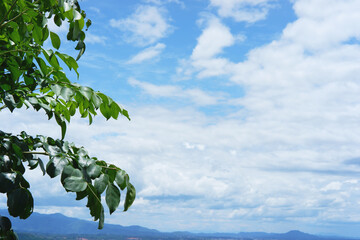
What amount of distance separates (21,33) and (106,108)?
1161mm

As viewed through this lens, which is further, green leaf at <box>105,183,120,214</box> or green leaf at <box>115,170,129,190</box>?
green leaf at <box>115,170,129,190</box>

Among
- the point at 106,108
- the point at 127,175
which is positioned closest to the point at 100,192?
the point at 127,175

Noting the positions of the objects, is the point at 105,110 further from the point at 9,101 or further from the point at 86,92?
the point at 9,101

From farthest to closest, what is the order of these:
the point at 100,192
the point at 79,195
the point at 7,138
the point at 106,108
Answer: the point at 106,108, the point at 7,138, the point at 79,195, the point at 100,192

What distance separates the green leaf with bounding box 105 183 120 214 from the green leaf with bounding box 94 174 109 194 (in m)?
0.05

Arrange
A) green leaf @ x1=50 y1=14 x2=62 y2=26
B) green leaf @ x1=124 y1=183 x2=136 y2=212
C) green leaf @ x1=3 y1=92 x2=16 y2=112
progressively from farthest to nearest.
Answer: green leaf @ x1=50 y1=14 x2=62 y2=26
green leaf @ x1=124 y1=183 x2=136 y2=212
green leaf @ x1=3 y1=92 x2=16 y2=112

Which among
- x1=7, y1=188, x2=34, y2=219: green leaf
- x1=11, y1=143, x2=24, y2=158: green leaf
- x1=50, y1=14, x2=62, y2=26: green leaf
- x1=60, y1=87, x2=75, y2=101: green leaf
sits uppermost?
x1=50, y1=14, x2=62, y2=26: green leaf

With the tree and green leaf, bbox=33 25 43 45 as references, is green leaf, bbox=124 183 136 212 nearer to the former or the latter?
the tree

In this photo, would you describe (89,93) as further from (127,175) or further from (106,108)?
(127,175)

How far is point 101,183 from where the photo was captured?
138 inches

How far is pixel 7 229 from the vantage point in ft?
11.7

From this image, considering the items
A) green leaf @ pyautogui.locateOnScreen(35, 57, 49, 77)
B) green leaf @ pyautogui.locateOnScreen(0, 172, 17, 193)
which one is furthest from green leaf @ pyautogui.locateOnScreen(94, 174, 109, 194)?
green leaf @ pyautogui.locateOnScreen(35, 57, 49, 77)

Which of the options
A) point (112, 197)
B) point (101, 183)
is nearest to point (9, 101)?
point (101, 183)

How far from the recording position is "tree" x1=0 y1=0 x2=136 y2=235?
3.40 m
